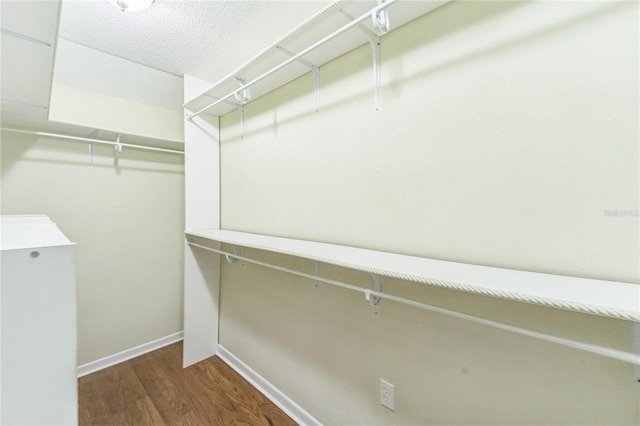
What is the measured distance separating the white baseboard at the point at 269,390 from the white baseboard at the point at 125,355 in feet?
1.86

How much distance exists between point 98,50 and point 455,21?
203 cm

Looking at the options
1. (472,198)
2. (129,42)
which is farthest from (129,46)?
(472,198)

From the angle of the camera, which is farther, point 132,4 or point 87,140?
point 87,140

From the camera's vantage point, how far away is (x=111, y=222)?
2.13 m

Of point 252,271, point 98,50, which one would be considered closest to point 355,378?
point 252,271

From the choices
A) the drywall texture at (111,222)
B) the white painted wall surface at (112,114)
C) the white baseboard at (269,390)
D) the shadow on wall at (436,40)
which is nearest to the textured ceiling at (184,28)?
the shadow on wall at (436,40)

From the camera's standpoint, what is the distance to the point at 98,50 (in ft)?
5.41

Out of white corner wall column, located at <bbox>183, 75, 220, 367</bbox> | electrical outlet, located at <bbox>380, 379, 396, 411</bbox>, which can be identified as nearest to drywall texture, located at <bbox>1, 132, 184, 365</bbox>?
white corner wall column, located at <bbox>183, 75, 220, 367</bbox>

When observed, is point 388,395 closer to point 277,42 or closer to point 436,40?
point 436,40

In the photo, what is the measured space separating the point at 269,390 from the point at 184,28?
88.6 inches

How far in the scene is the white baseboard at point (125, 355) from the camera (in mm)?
2000

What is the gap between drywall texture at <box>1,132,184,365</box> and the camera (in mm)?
1803

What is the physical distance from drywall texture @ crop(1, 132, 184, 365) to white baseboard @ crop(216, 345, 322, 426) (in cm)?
74

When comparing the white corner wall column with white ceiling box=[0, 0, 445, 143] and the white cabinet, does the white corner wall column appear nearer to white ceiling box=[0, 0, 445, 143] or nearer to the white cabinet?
white ceiling box=[0, 0, 445, 143]
